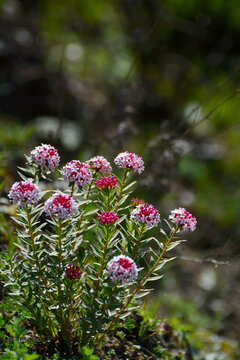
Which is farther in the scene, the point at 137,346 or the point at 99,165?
the point at 137,346

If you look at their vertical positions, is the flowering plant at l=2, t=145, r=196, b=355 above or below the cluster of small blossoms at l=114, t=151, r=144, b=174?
below

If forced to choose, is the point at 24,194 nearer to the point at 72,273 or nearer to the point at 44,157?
the point at 44,157

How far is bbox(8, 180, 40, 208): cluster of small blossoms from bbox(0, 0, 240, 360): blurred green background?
175 cm

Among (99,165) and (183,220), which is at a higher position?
(99,165)

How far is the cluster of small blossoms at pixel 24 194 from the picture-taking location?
1462mm

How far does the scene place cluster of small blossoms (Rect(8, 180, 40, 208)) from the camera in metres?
1.46

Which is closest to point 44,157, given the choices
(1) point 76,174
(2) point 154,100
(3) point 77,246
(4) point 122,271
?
(1) point 76,174

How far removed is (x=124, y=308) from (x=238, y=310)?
2.98 metres

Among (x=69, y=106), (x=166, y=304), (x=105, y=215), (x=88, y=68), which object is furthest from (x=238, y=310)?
(x=88, y=68)

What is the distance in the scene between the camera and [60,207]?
1.43 m

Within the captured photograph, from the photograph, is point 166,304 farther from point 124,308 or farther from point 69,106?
point 69,106

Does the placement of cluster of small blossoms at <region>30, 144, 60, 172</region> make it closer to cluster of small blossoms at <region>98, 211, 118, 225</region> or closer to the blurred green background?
cluster of small blossoms at <region>98, 211, 118, 225</region>

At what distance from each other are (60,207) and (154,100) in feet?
18.6

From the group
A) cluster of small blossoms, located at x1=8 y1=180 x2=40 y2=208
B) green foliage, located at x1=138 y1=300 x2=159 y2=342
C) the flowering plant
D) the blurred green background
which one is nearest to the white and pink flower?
the flowering plant
